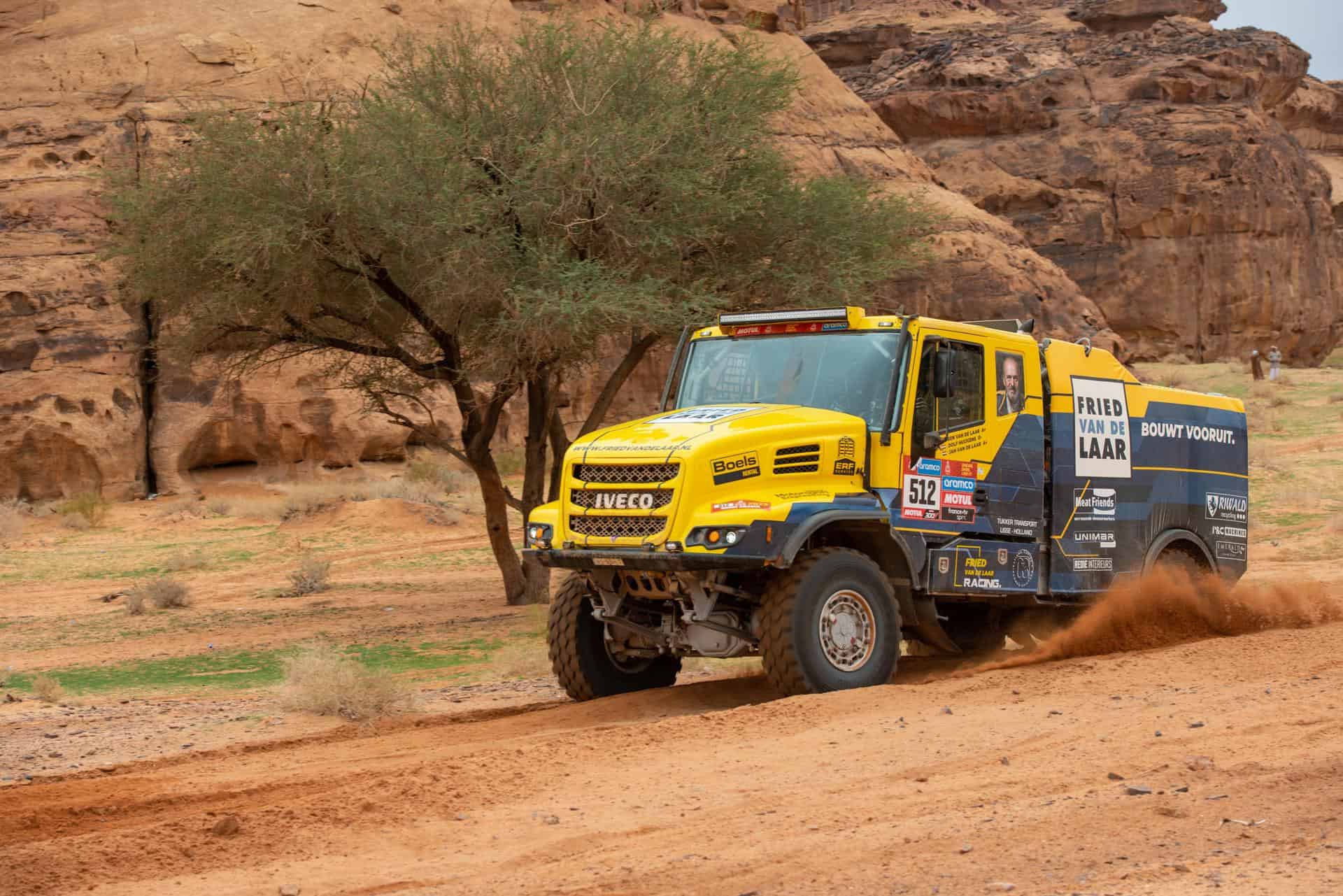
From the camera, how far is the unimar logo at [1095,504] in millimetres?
12438

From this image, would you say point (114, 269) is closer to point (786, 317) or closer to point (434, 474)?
point (434, 474)

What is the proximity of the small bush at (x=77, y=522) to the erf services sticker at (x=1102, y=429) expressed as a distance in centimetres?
2269

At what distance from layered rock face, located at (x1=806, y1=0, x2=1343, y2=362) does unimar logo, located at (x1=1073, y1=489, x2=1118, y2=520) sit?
52.5 m

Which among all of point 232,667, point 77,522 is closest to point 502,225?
point 232,667

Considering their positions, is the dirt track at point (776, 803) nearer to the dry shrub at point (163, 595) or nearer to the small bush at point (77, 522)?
the dry shrub at point (163, 595)

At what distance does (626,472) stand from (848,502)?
1.59 meters

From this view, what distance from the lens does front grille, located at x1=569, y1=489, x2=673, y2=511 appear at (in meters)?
10.0

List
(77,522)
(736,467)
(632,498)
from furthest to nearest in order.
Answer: (77,522), (632,498), (736,467)

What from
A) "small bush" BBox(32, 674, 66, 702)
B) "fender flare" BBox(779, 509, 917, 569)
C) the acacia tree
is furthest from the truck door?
"small bush" BBox(32, 674, 66, 702)

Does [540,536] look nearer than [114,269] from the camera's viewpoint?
Yes

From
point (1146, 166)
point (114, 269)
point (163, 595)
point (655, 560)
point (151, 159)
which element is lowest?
point (163, 595)

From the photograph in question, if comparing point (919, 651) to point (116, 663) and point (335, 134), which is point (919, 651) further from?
point (335, 134)

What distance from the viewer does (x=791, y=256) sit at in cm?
2042

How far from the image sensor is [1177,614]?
1292 centimetres
